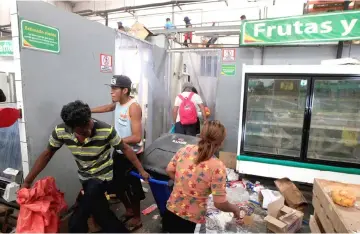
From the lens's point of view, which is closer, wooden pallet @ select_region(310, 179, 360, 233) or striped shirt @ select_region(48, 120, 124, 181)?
Answer: wooden pallet @ select_region(310, 179, 360, 233)

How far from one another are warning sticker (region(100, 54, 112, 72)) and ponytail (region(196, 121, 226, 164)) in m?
1.89

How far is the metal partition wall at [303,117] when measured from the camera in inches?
123

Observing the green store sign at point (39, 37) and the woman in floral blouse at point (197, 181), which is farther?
the green store sign at point (39, 37)

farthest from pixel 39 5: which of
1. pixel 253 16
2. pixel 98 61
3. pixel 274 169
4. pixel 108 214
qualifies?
pixel 253 16

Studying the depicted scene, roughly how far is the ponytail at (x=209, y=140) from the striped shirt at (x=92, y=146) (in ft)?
2.44

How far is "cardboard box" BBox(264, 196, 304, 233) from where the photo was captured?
221cm

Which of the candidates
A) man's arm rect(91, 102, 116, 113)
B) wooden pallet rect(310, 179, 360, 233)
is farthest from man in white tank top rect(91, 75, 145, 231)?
wooden pallet rect(310, 179, 360, 233)

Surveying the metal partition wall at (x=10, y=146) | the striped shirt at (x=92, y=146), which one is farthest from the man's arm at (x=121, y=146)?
the metal partition wall at (x=10, y=146)

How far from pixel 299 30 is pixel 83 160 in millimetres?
A: 3399

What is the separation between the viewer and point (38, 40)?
2039mm

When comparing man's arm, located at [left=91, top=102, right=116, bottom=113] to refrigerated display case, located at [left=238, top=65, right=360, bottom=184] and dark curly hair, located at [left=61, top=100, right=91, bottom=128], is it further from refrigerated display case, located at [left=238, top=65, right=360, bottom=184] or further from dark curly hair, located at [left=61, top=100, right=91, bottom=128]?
refrigerated display case, located at [left=238, top=65, right=360, bottom=184]

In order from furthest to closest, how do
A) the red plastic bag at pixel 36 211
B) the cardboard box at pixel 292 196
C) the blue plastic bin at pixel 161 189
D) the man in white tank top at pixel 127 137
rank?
the cardboard box at pixel 292 196 → the man in white tank top at pixel 127 137 → the blue plastic bin at pixel 161 189 → the red plastic bag at pixel 36 211

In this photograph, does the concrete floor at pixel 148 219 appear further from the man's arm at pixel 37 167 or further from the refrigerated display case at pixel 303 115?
the refrigerated display case at pixel 303 115

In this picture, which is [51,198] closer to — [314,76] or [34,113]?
[34,113]
